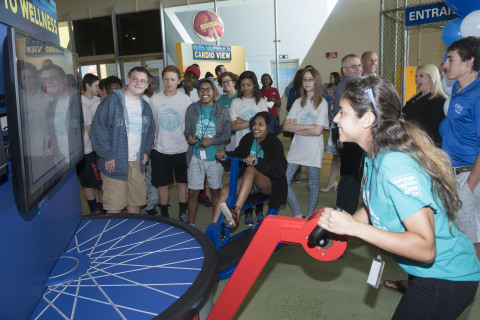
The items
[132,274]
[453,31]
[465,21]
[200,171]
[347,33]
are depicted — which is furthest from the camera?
[347,33]

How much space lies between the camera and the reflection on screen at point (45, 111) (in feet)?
4.39

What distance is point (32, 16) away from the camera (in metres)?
→ 1.94

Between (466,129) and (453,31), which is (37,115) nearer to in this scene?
(466,129)

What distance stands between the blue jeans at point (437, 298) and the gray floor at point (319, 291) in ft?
3.74

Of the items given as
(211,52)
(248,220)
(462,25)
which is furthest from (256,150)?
(211,52)

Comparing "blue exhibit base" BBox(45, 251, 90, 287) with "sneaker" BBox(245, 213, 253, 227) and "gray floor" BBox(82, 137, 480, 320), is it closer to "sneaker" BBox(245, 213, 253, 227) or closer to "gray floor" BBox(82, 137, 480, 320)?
"gray floor" BBox(82, 137, 480, 320)

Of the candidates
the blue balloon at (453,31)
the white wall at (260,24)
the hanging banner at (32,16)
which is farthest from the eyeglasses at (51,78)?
the white wall at (260,24)

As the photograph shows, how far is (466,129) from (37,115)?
2425 millimetres

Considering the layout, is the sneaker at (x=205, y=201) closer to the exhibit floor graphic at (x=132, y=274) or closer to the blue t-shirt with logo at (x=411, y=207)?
the exhibit floor graphic at (x=132, y=274)

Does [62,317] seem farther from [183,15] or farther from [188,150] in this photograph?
[183,15]

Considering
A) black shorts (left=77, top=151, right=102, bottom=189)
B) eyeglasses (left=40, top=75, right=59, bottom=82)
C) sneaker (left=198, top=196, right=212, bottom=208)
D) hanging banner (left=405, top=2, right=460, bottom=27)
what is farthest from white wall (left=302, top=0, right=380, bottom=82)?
eyeglasses (left=40, top=75, right=59, bottom=82)

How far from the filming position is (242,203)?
3.39 meters

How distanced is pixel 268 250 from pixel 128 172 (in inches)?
83.3

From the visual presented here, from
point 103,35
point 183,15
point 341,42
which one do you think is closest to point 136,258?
point 341,42
